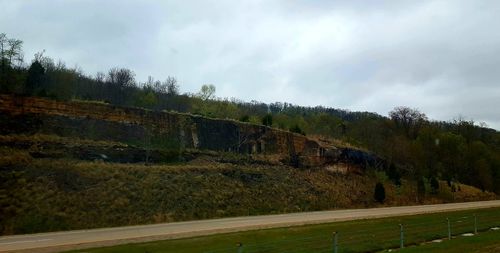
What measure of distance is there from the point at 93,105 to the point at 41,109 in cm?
570

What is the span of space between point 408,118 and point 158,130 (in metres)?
72.4

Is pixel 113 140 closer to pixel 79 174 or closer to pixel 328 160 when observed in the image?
pixel 79 174

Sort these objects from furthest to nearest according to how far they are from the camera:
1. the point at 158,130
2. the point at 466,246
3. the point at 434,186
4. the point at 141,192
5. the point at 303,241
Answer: the point at 434,186 → the point at 158,130 → the point at 141,192 → the point at 303,241 → the point at 466,246

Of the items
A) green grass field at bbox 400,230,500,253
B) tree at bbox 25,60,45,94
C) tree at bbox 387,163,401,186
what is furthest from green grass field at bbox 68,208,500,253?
tree at bbox 387,163,401,186

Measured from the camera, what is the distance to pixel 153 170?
145ft

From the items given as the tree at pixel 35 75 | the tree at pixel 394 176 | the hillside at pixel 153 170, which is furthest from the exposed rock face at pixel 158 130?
the tree at pixel 35 75

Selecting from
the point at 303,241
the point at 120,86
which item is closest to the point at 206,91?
the point at 120,86

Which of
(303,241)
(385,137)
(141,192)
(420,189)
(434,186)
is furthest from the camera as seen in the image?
(385,137)

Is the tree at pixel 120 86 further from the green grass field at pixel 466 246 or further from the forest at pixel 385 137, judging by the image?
the green grass field at pixel 466 246

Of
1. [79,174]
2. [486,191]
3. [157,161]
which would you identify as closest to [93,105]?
[157,161]

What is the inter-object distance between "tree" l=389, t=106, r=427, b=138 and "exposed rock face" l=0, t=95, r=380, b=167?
37945 mm

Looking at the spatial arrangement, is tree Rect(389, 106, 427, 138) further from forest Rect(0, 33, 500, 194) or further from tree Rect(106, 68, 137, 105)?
tree Rect(106, 68, 137, 105)

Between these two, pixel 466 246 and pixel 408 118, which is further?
pixel 408 118

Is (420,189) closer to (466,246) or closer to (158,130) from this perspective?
(158,130)
